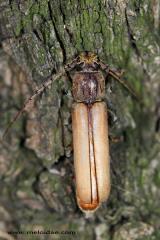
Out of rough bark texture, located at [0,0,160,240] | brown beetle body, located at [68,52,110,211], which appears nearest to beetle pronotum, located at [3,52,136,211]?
brown beetle body, located at [68,52,110,211]

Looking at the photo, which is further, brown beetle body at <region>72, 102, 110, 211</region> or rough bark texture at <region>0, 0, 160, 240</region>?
brown beetle body at <region>72, 102, 110, 211</region>

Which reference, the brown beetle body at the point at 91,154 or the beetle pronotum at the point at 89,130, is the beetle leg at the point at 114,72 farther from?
the brown beetle body at the point at 91,154

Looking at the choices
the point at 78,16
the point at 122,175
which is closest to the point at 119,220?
the point at 122,175

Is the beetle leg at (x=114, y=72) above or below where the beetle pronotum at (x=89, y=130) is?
above

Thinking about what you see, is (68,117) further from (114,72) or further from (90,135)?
(114,72)

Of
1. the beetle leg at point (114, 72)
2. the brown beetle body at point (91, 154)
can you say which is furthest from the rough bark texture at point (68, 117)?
the brown beetle body at point (91, 154)

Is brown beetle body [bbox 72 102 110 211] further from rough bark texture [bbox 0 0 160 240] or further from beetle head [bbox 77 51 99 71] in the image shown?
beetle head [bbox 77 51 99 71]

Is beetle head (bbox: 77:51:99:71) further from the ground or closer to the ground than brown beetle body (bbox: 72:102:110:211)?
further from the ground

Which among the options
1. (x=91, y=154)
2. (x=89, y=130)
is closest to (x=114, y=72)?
(x=89, y=130)

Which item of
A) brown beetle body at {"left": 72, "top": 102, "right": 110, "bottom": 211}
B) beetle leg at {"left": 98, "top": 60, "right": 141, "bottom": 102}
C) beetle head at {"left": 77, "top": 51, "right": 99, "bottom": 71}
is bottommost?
brown beetle body at {"left": 72, "top": 102, "right": 110, "bottom": 211}
